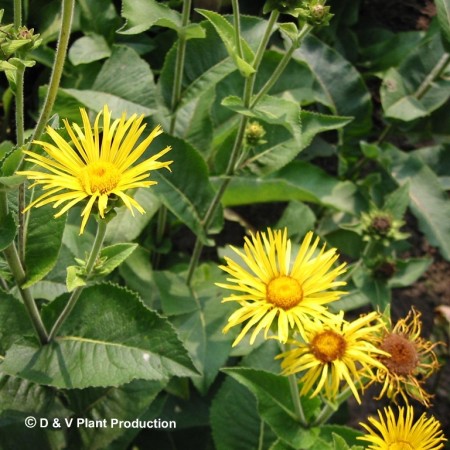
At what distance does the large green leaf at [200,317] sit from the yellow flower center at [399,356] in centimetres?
52

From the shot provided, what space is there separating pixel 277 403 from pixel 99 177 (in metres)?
0.72

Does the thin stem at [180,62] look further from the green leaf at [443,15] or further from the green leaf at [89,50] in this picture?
the green leaf at [443,15]

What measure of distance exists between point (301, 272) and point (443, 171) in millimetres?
1339

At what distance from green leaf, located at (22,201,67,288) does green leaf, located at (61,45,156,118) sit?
517 millimetres

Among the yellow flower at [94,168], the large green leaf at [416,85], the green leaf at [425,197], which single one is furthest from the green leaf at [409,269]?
the yellow flower at [94,168]

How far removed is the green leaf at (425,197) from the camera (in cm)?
226

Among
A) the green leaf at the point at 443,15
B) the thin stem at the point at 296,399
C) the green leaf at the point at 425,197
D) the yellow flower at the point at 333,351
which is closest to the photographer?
the yellow flower at the point at 333,351

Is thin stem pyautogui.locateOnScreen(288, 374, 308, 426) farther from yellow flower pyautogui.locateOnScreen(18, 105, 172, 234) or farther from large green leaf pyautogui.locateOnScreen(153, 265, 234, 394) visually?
yellow flower pyautogui.locateOnScreen(18, 105, 172, 234)

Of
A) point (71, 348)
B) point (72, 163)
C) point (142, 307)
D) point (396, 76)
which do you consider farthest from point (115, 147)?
point (396, 76)

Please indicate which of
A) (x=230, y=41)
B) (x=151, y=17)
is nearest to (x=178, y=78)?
(x=151, y=17)

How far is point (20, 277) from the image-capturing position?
140 cm

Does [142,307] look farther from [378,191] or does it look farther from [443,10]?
[443,10]

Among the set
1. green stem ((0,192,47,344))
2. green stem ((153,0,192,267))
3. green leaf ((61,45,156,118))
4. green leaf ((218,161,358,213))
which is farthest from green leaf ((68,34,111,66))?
green stem ((0,192,47,344))

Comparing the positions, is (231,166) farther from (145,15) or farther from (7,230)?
(7,230)
